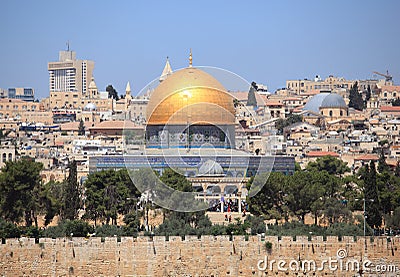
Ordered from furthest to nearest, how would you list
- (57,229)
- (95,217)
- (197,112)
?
(197,112)
(95,217)
(57,229)

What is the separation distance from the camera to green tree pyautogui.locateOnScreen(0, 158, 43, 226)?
131ft

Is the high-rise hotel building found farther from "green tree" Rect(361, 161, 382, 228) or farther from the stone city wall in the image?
the stone city wall

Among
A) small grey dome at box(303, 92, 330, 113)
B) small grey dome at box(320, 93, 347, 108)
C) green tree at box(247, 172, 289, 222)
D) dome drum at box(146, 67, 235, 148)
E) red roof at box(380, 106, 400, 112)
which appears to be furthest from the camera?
red roof at box(380, 106, 400, 112)

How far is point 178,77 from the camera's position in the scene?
5488 cm

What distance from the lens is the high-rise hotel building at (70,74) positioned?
17425 centimetres

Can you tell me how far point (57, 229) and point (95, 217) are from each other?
908cm

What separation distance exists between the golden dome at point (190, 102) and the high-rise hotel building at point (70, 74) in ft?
383

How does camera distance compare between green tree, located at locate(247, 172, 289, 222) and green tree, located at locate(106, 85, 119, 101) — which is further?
green tree, located at locate(106, 85, 119, 101)

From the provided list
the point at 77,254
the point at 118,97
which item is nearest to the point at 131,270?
the point at 77,254

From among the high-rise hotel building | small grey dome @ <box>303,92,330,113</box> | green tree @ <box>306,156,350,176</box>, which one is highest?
the high-rise hotel building

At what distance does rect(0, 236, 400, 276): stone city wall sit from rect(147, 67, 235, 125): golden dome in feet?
79.7

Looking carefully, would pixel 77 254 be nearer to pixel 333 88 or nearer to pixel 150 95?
pixel 150 95

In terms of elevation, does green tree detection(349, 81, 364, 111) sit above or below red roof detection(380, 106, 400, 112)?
above

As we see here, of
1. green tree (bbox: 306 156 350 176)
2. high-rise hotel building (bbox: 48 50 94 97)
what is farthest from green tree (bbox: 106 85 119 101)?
green tree (bbox: 306 156 350 176)
